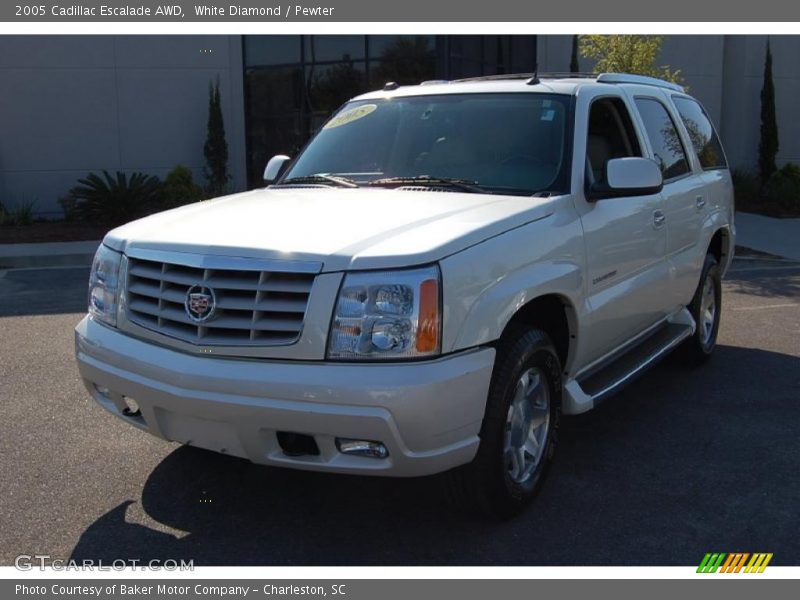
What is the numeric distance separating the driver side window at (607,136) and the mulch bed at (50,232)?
1119 cm

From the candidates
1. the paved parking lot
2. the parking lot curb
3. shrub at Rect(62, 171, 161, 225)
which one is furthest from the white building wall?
the paved parking lot

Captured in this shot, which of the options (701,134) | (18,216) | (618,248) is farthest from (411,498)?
(18,216)

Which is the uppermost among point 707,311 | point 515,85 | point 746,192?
point 515,85

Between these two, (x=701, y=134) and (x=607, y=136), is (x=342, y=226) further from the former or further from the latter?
(x=701, y=134)

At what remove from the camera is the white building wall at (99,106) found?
16922 millimetres

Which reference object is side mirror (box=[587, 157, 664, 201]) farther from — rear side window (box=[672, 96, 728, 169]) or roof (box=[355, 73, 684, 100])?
rear side window (box=[672, 96, 728, 169])

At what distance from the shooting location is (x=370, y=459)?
3268 millimetres

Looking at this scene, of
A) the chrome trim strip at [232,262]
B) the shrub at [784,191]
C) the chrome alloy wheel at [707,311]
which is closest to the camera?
the chrome trim strip at [232,262]

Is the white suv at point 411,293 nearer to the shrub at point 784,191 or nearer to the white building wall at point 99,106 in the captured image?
the white building wall at point 99,106

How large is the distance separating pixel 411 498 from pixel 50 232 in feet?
41.7

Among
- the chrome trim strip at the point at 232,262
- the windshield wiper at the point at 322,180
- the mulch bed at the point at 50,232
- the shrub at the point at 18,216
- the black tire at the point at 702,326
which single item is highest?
the windshield wiper at the point at 322,180

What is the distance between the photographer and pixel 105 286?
391 cm

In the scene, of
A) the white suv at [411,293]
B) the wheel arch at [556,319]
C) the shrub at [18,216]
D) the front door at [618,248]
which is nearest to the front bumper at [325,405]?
the white suv at [411,293]

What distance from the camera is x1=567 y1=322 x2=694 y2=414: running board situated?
168 inches
